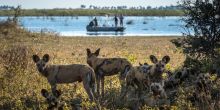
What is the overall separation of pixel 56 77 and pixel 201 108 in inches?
146

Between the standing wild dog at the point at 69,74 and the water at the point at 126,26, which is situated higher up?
the standing wild dog at the point at 69,74

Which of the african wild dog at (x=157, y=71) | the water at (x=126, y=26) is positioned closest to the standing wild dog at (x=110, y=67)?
the african wild dog at (x=157, y=71)

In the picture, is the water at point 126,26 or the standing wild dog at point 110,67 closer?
the standing wild dog at point 110,67

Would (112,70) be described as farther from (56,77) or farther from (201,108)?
(201,108)

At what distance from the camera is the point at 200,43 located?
626 inches

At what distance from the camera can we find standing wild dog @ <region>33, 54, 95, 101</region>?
42.8 feet

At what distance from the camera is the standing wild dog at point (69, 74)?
514 inches

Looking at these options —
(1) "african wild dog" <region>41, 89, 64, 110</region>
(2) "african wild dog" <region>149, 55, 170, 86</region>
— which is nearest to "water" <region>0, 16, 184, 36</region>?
(2) "african wild dog" <region>149, 55, 170, 86</region>

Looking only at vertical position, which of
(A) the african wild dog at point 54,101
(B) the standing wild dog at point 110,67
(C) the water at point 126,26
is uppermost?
(B) the standing wild dog at point 110,67

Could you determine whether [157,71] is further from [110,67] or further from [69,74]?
[69,74]

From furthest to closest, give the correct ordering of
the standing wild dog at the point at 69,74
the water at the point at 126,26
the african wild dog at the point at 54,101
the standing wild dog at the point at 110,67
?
the water at the point at 126,26, the standing wild dog at the point at 110,67, the standing wild dog at the point at 69,74, the african wild dog at the point at 54,101

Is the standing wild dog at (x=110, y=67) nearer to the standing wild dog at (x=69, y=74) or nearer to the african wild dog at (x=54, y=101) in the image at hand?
the standing wild dog at (x=69, y=74)

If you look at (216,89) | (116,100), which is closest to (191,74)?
(216,89)

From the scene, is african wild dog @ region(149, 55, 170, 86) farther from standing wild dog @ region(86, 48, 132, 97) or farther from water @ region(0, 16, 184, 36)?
water @ region(0, 16, 184, 36)
